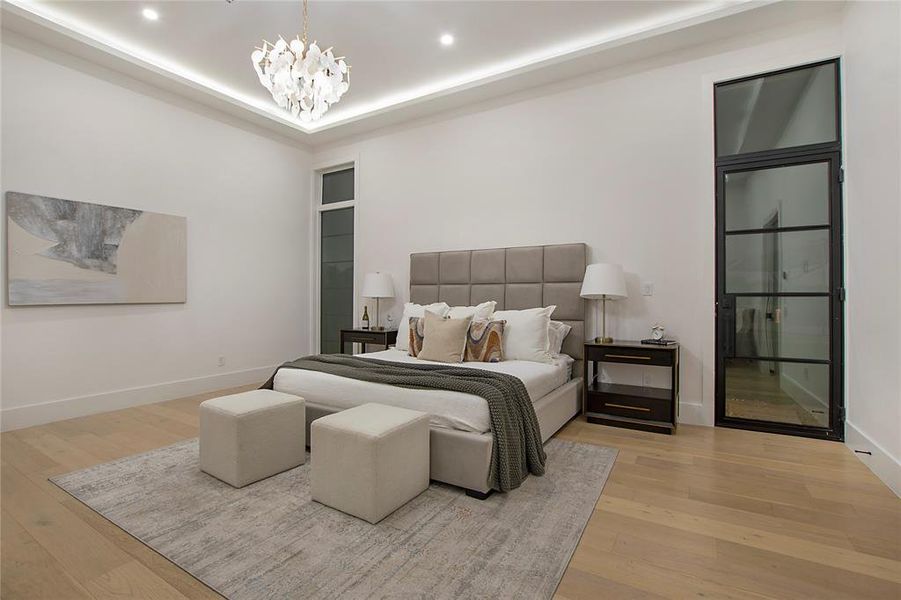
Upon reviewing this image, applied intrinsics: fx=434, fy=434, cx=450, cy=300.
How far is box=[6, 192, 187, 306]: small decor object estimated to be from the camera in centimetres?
344

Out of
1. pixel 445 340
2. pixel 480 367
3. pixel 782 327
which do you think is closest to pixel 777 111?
pixel 782 327

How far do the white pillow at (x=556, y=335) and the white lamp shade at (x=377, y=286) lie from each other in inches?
79.5

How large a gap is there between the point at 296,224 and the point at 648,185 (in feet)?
14.1

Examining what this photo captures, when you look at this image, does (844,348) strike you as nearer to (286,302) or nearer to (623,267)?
(623,267)

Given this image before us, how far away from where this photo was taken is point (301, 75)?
256cm

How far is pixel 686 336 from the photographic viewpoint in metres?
3.63

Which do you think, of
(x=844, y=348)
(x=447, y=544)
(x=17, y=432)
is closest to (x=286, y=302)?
(x=17, y=432)

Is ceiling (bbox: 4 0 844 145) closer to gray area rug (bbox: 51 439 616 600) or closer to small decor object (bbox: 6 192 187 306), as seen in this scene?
small decor object (bbox: 6 192 187 306)

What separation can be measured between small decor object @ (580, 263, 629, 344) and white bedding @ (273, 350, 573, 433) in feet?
2.03

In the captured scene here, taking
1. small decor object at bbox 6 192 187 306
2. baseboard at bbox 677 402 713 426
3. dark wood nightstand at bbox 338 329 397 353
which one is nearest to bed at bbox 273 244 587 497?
dark wood nightstand at bbox 338 329 397 353

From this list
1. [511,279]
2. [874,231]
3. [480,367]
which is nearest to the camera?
[874,231]

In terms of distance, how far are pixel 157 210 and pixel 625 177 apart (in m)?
4.52

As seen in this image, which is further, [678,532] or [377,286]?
[377,286]

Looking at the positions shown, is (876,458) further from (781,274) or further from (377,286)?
(377,286)
